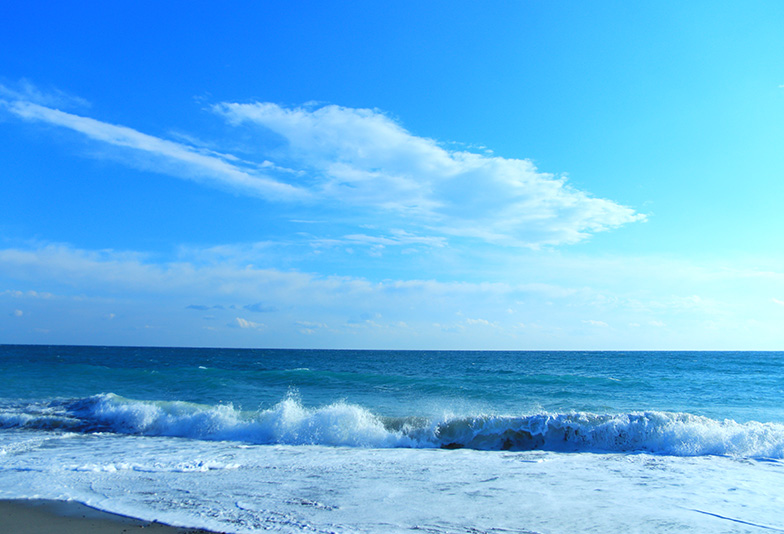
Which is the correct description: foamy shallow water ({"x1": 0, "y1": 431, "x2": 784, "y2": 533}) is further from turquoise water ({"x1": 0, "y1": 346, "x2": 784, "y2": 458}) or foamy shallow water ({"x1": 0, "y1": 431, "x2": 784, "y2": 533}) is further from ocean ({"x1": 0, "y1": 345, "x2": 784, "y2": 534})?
turquoise water ({"x1": 0, "y1": 346, "x2": 784, "y2": 458})

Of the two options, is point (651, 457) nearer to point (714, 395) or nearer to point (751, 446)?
point (751, 446)

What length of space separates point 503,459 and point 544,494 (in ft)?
8.79

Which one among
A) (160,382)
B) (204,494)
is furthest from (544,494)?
(160,382)

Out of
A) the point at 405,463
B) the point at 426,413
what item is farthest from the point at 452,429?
the point at 405,463

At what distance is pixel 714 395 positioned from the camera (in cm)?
2020

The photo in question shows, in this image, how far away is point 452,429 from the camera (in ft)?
40.3

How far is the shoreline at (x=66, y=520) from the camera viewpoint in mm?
5559

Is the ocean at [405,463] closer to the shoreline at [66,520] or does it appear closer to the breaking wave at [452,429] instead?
the breaking wave at [452,429]

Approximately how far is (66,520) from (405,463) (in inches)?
224

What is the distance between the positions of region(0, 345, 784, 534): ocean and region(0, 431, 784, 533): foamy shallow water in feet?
0.13

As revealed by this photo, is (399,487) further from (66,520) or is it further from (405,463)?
(66,520)

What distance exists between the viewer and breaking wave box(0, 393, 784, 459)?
10586 millimetres

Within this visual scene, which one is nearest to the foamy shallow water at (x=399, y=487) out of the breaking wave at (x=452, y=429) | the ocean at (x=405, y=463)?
the ocean at (x=405, y=463)

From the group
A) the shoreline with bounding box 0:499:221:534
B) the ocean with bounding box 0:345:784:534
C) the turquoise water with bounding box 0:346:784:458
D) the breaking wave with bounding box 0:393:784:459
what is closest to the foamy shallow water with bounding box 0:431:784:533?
the ocean with bounding box 0:345:784:534
